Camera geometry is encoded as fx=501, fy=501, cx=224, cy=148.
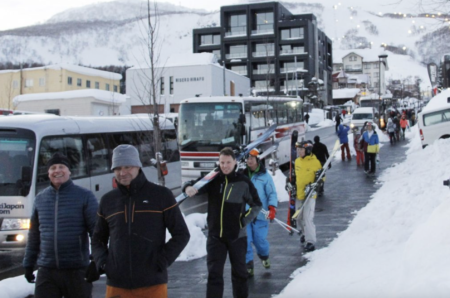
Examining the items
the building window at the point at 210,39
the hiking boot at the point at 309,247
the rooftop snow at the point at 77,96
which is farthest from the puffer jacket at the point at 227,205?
the building window at the point at 210,39

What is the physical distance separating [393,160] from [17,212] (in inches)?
708

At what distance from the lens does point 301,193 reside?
366 inches

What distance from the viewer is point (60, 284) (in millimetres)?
4691

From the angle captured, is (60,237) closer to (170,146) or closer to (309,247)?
(309,247)

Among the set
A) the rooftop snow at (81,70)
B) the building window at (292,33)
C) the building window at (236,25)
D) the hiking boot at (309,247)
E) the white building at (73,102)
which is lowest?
the hiking boot at (309,247)

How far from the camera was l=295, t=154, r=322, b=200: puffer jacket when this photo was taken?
9.28 metres

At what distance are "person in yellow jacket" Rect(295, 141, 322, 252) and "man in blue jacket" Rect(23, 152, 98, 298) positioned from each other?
488 centimetres

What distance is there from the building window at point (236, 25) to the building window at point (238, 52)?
86.8 inches

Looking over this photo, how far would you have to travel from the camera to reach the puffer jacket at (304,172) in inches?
365

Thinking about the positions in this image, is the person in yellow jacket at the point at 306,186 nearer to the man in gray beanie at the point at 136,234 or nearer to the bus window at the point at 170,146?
the man in gray beanie at the point at 136,234

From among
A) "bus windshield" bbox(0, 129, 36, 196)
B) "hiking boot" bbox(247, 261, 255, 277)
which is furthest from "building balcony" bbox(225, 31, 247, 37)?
"hiking boot" bbox(247, 261, 255, 277)

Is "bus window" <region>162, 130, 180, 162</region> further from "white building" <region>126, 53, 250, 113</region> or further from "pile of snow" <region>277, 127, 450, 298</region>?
"white building" <region>126, 53, 250, 113</region>

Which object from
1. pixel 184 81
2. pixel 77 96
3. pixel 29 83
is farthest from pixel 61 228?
pixel 29 83

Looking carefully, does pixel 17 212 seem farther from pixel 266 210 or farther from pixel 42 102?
pixel 42 102
